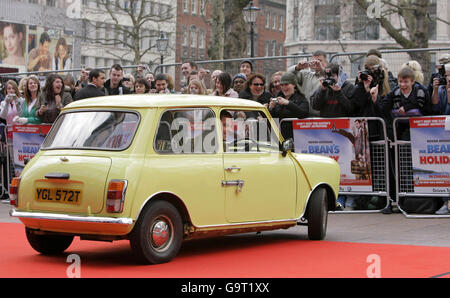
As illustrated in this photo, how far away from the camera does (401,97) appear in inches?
608

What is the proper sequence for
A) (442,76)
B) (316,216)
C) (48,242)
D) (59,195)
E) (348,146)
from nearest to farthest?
(59,195) → (48,242) → (316,216) → (442,76) → (348,146)

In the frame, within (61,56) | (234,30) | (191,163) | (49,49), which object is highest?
(49,49)

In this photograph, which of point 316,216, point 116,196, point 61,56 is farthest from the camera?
point 61,56

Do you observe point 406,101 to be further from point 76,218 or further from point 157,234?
point 76,218

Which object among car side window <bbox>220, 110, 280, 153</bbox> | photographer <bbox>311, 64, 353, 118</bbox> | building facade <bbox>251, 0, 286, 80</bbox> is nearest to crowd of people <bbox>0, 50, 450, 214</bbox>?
photographer <bbox>311, 64, 353, 118</bbox>

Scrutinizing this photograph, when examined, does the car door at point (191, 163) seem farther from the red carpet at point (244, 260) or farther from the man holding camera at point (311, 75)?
the man holding camera at point (311, 75)

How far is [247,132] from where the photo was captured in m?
11.7

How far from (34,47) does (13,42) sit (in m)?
3.27

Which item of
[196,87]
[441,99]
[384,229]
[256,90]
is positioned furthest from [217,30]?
[384,229]

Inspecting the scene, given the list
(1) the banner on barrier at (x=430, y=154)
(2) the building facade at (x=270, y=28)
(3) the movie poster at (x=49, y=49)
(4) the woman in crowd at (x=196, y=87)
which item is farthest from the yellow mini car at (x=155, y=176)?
(2) the building facade at (x=270, y=28)

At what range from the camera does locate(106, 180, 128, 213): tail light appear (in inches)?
387

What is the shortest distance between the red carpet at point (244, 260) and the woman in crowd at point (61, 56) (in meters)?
83.4

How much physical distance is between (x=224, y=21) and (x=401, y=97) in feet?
54.3
